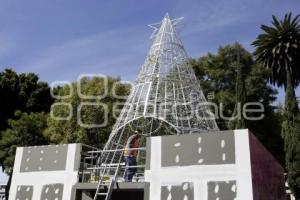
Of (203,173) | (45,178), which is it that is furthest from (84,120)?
(203,173)

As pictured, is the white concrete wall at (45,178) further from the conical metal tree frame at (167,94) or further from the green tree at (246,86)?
the green tree at (246,86)

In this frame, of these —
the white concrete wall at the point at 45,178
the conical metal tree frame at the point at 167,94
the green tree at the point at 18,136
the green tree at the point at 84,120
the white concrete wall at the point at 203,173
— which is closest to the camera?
the white concrete wall at the point at 203,173

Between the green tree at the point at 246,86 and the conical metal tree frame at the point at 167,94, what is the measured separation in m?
10.1

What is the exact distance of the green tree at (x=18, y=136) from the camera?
2900cm

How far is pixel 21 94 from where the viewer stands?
34344mm

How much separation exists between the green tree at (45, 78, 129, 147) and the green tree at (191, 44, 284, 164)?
1033 centimetres

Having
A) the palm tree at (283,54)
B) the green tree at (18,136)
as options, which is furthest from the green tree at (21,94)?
the palm tree at (283,54)

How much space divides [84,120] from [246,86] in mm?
15696

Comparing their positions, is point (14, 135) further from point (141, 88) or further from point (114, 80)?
point (141, 88)

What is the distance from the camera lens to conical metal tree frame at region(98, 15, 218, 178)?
20703mm

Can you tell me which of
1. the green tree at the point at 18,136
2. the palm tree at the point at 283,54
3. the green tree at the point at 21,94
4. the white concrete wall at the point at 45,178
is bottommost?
the white concrete wall at the point at 45,178

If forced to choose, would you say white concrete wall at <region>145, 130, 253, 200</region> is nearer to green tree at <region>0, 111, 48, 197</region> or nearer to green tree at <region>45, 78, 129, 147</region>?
green tree at <region>45, 78, 129, 147</region>

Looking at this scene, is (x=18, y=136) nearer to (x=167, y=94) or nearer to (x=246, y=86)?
(x=167, y=94)

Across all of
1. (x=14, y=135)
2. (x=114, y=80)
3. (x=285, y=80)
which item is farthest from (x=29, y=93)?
(x=285, y=80)
